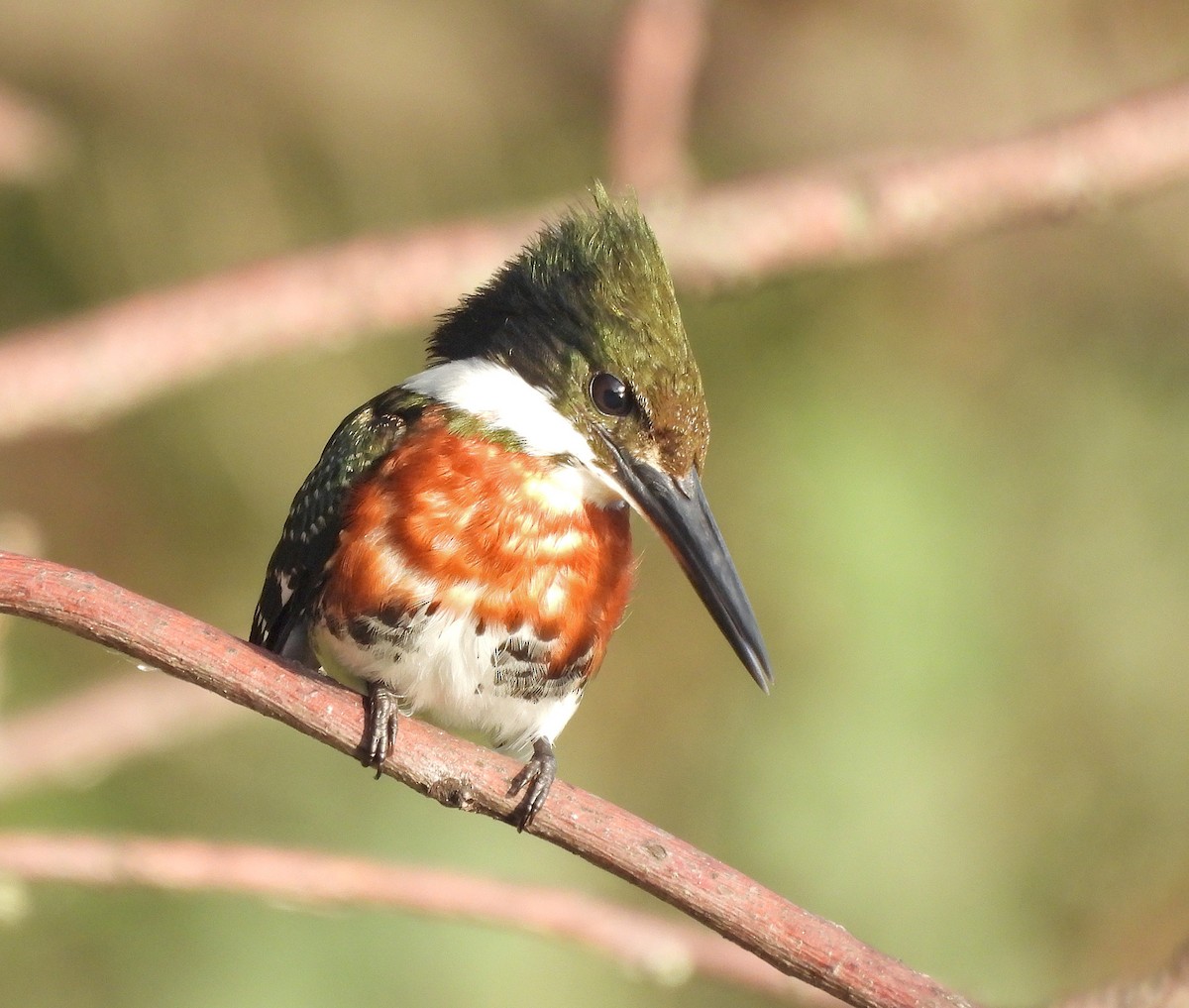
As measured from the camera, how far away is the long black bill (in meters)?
2.25

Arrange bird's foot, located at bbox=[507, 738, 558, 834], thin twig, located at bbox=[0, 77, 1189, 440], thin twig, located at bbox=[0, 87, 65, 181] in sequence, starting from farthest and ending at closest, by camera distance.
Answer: thin twig, located at bbox=[0, 87, 65, 181] < thin twig, located at bbox=[0, 77, 1189, 440] < bird's foot, located at bbox=[507, 738, 558, 834]

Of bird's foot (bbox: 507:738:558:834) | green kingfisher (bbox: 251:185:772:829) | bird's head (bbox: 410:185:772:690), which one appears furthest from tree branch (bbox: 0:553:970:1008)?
bird's head (bbox: 410:185:772:690)

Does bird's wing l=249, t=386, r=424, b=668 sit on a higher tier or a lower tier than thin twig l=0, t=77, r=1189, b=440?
lower

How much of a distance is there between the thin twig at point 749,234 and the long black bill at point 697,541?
983 mm

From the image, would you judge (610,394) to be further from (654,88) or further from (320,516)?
(654,88)

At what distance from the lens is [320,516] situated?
7.88 ft

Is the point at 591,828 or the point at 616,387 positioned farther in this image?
the point at 616,387

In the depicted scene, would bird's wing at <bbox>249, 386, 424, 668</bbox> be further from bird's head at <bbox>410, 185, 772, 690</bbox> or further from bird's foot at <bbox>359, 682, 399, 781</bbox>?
bird's foot at <bbox>359, 682, 399, 781</bbox>

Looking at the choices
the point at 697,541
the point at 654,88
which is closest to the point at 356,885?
the point at 697,541

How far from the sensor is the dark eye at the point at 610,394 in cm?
228

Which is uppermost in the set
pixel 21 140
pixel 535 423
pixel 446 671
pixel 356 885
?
pixel 21 140

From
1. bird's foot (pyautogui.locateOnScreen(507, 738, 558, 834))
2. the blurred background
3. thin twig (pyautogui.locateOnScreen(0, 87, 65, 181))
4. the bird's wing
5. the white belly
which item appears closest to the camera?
bird's foot (pyautogui.locateOnScreen(507, 738, 558, 834))

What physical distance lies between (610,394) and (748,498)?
2288 mm

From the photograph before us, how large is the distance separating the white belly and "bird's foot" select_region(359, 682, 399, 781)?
103 millimetres
